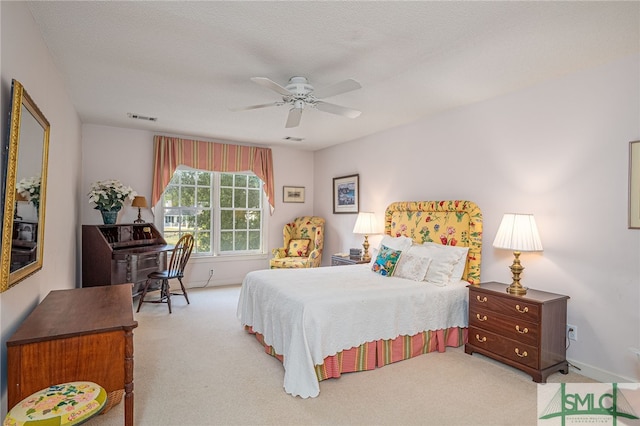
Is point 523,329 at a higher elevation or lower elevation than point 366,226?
lower

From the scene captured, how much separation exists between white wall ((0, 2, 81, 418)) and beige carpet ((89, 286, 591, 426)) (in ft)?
2.85

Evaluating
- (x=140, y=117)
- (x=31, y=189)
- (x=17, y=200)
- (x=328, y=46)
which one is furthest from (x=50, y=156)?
(x=328, y=46)

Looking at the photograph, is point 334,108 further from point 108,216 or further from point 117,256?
point 108,216

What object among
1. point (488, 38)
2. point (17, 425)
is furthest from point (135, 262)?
point (488, 38)

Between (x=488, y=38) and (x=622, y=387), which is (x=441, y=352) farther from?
(x=488, y=38)

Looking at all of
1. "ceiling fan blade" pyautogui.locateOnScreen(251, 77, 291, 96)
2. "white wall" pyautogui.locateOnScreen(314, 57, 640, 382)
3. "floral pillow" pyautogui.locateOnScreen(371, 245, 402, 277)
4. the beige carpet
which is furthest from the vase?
"white wall" pyautogui.locateOnScreen(314, 57, 640, 382)

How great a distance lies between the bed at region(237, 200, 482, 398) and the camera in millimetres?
2574

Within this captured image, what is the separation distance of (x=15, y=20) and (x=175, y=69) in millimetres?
1162

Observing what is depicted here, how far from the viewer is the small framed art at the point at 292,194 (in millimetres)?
6379

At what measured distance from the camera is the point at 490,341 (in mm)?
2988

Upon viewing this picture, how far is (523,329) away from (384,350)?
42.6 inches

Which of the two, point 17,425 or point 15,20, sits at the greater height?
point 15,20

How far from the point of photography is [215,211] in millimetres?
5840

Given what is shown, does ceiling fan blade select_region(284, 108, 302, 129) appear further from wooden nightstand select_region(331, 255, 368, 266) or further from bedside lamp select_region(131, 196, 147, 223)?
bedside lamp select_region(131, 196, 147, 223)
